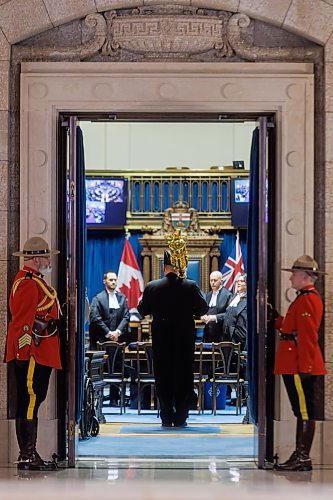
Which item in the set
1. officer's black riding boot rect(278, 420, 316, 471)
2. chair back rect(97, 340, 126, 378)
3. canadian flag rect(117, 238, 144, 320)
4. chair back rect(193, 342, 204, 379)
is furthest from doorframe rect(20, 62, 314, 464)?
canadian flag rect(117, 238, 144, 320)

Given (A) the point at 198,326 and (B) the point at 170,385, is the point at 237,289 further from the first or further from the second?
(B) the point at 170,385

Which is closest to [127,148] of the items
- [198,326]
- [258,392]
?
[198,326]

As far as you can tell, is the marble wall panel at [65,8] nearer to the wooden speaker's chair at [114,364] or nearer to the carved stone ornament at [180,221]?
the wooden speaker's chair at [114,364]

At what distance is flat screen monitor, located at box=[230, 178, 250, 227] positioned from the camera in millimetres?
15352

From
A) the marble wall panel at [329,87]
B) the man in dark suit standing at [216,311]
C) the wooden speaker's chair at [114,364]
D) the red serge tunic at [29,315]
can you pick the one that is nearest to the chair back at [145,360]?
the wooden speaker's chair at [114,364]

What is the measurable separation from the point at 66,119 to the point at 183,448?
3336 mm

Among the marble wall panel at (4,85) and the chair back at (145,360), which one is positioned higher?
the marble wall panel at (4,85)

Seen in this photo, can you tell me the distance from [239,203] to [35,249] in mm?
8600

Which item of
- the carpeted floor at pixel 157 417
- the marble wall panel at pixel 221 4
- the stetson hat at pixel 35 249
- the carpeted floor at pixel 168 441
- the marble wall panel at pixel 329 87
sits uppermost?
the marble wall panel at pixel 221 4

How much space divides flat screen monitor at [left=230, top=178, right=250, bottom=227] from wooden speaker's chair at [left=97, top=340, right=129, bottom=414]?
457 cm

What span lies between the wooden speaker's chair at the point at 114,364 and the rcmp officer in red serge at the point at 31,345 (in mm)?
4184

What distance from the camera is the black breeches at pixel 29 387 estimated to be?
7047mm

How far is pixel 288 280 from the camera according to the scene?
25.1ft

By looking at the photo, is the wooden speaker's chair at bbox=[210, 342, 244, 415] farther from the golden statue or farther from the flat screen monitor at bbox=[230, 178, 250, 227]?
the flat screen monitor at bbox=[230, 178, 250, 227]
